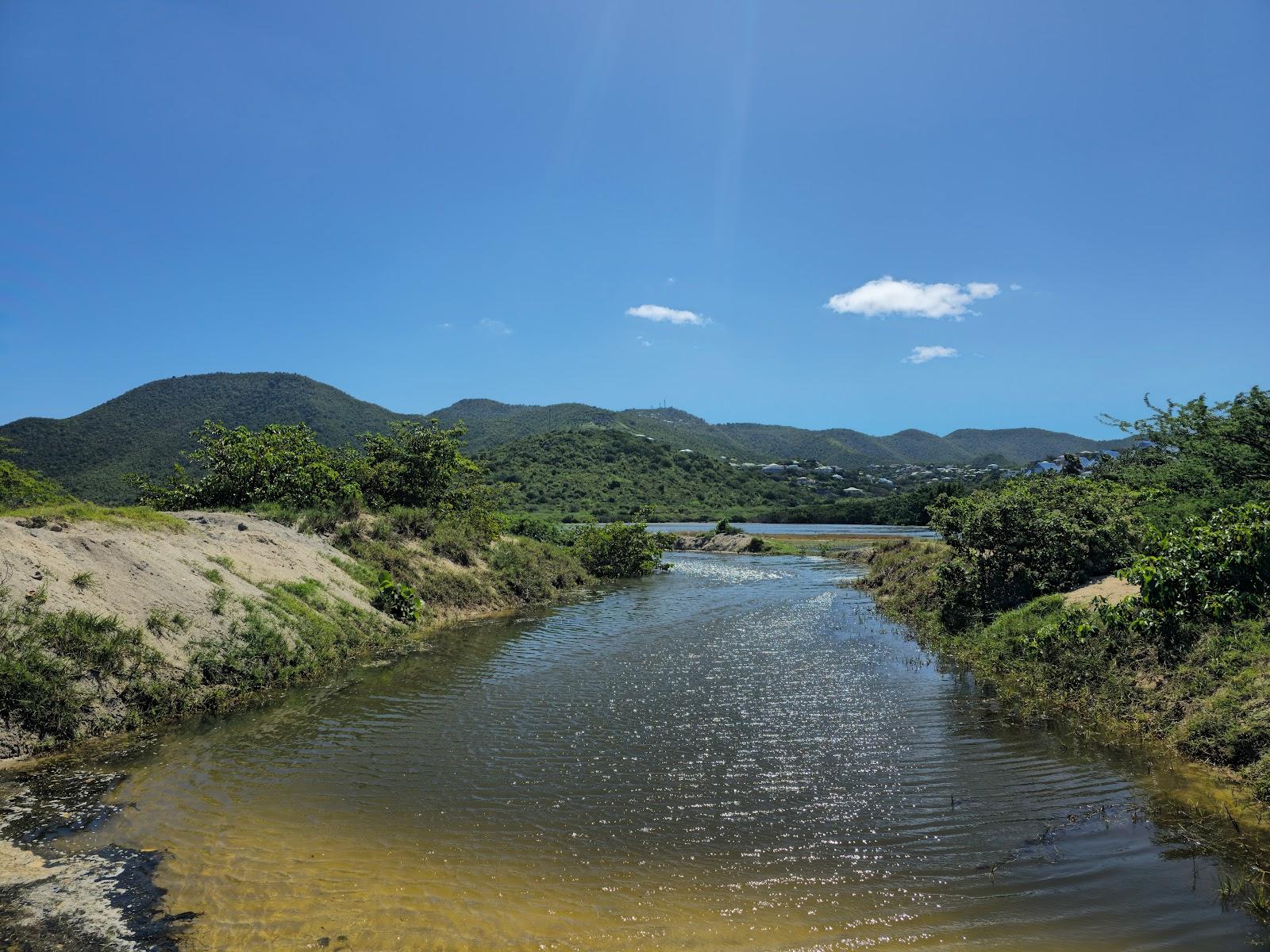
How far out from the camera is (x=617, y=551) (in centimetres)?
4031

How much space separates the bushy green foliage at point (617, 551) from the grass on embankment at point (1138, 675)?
2332 cm

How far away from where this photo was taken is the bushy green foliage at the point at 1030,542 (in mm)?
17641

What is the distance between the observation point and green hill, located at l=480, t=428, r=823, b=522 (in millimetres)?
108188

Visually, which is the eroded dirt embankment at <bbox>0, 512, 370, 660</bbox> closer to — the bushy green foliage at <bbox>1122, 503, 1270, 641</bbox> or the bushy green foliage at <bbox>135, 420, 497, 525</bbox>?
the bushy green foliage at <bbox>135, 420, 497, 525</bbox>

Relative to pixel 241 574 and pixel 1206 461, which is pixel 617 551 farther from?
pixel 1206 461

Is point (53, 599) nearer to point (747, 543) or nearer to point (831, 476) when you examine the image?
point (747, 543)

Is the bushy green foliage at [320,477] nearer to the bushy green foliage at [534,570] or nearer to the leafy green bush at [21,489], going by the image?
the bushy green foliage at [534,570]

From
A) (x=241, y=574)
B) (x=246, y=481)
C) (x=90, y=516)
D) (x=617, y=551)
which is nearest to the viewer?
(x=90, y=516)

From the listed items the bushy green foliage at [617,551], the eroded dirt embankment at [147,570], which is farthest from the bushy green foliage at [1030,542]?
the bushy green foliage at [617,551]

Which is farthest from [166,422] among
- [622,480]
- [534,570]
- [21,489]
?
[534,570]

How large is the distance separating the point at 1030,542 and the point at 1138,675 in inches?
286

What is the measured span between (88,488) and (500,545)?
193 feet

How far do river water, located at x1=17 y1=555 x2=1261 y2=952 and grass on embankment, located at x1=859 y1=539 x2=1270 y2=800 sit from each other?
1.00m

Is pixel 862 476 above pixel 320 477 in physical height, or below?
above
